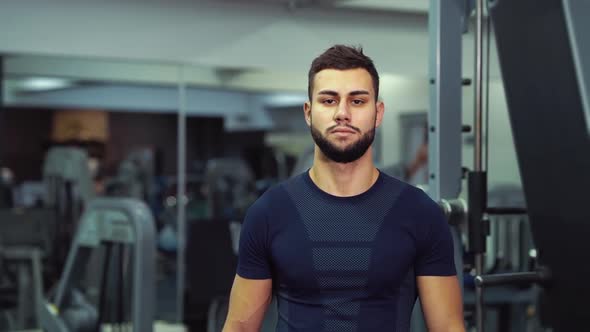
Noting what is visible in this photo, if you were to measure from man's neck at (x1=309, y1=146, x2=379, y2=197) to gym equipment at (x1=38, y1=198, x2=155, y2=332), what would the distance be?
1.82 metres

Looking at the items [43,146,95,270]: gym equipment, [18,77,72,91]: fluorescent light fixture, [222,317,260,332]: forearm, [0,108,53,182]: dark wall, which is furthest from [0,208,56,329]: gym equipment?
[222,317,260,332]: forearm

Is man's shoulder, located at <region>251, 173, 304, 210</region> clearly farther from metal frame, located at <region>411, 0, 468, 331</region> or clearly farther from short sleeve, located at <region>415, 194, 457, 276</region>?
metal frame, located at <region>411, 0, 468, 331</region>

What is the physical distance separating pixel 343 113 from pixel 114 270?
8.56 ft

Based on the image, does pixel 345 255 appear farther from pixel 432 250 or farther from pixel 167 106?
pixel 167 106

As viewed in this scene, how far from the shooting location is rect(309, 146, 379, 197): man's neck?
1.72 meters

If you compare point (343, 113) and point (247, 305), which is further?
point (247, 305)

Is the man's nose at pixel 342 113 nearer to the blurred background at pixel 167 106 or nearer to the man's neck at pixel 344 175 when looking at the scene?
the man's neck at pixel 344 175

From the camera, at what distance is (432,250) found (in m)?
1.74

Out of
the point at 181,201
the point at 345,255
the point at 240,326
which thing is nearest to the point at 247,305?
the point at 240,326

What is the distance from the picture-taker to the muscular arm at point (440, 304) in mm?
1730

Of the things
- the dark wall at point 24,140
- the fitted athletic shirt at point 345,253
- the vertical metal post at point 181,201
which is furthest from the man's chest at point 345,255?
the dark wall at point 24,140

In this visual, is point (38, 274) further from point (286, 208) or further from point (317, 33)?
point (286, 208)

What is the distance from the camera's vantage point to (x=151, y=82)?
6.67 m

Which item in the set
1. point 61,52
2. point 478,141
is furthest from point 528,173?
point 61,52
